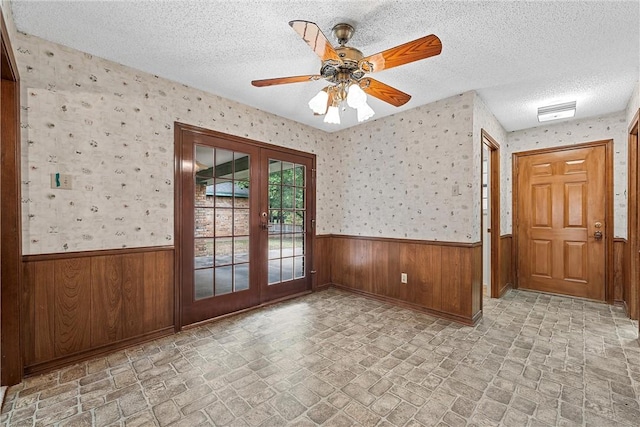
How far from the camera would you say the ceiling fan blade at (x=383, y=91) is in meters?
2.03

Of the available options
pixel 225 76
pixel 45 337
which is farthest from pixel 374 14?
pixel 45 337

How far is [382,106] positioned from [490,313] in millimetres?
2796

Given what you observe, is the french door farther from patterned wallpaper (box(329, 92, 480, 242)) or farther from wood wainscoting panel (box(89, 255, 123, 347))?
patterned wallpaper (box(329, 92, 480, 242))

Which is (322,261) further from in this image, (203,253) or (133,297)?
(133,297)

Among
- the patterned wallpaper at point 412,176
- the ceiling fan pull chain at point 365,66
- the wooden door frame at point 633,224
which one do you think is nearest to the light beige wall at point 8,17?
the ceiling fan pull chain at point 365,66

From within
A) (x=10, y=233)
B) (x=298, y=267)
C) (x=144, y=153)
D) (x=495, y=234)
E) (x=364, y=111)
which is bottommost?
(x=298, y=267)

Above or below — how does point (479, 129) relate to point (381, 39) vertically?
below

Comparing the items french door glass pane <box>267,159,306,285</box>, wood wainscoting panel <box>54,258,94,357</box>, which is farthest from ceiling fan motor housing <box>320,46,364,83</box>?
wood wainscoting panel <box>54,258,94,357</box>

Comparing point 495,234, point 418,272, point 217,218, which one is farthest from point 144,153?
point 495,234

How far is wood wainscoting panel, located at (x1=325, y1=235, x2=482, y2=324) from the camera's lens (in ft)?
9.98

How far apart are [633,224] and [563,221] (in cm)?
92

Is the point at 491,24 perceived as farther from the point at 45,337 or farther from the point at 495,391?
the point at 45,337

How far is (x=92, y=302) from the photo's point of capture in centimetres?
231

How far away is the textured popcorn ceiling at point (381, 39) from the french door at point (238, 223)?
0.77m
